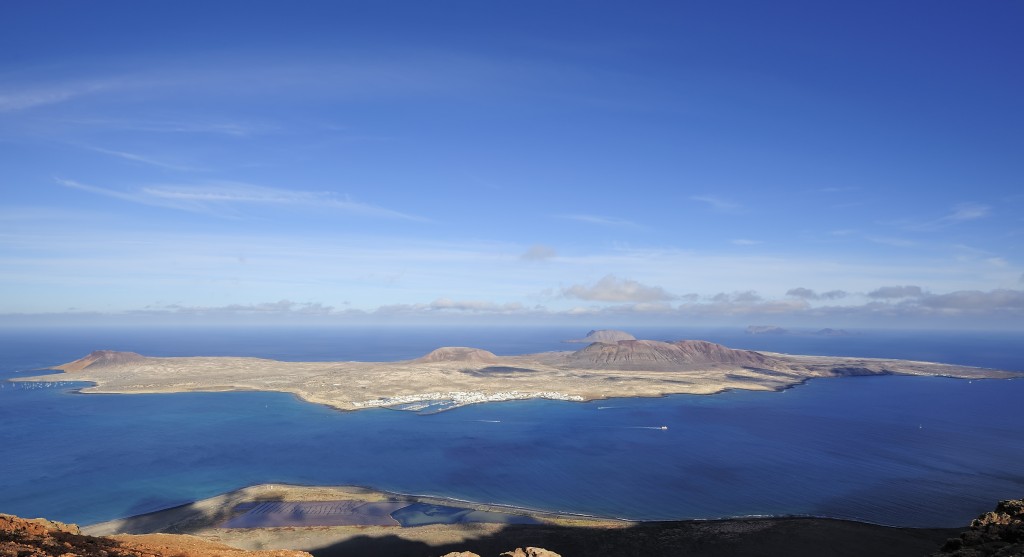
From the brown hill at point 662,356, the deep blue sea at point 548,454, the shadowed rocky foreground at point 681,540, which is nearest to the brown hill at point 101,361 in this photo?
the deep blue sea at point 548,454

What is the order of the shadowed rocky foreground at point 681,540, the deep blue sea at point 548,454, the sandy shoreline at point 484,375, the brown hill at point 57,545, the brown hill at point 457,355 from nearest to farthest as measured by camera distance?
the brown hill at point 57,545 → the shadowed rocky foreground at point 681,540 → the deep blue sea at point 548,454 → the sandy shoreline at point 484,375 → the brown hill at point 457,355

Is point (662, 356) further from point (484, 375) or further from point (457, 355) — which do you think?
point (457, 355)

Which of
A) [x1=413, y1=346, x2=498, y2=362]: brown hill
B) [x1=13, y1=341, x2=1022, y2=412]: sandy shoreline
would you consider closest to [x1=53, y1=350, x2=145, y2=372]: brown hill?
[x1=13, y1=341, x2=1022, y2=412]: sandy shoreline

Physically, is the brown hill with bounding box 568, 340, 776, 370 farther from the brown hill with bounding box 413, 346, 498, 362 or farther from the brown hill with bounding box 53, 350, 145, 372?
the brown hill with bounding box 53, 350, 145, 372

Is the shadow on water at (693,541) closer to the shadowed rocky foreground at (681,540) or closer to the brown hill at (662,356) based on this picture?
the shadowed rocky foreground at (681,540)

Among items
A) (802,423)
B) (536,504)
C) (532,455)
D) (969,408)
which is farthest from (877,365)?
(536,504)
